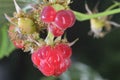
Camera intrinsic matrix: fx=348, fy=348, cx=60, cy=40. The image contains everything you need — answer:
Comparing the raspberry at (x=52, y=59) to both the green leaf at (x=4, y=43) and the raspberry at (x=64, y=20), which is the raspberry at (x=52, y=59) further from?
the green leaf at (x=4, y=43)

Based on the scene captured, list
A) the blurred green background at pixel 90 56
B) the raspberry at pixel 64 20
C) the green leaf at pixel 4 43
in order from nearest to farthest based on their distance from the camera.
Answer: the raspberry at pixel 64 20 < the green leaf at pixel 4 43 < the blurred green background at pixel 90 56

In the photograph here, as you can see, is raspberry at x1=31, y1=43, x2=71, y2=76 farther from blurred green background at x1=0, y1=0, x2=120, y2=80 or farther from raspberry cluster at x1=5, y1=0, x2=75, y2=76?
blurred green background at x1=0, y1=0, x2=120, y2=80

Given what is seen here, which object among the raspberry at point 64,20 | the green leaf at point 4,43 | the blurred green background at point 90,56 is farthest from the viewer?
the blurred green background at point 90,56

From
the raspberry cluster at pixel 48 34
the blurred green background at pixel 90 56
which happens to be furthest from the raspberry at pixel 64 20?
the blurred green background at pixel 90 56

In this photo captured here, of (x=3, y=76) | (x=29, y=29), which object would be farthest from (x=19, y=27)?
(x=3, y=76)

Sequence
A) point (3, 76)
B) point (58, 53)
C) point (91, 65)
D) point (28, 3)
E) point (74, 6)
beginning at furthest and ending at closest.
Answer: point (3, 76) → point (91, 65) → point (74, 6) → point (28, 3) → point (58, 53)

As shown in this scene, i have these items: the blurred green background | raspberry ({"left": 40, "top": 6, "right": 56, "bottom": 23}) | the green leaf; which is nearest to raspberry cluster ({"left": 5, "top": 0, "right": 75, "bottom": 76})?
raspberry ({"left": 40, "top": 6, "right": 56, "bottom": 23})

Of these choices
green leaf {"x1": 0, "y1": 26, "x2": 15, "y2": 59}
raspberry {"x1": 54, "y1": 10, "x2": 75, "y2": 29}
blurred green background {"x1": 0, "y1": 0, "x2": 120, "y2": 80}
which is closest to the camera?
raspberry {"x1": 54, "y1": 10, "x2": 75, "y2": 29}

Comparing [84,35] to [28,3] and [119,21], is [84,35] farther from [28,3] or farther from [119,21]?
[28,3]
